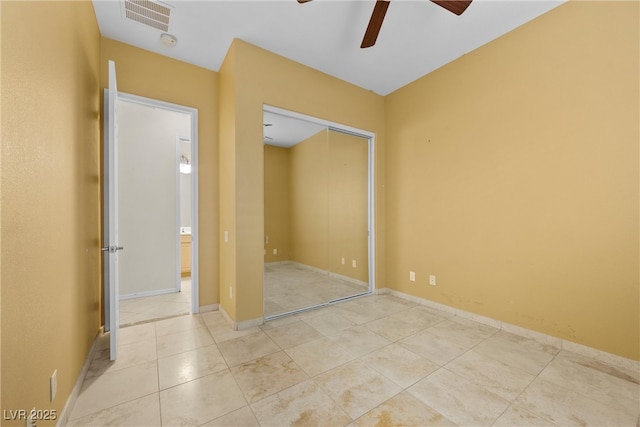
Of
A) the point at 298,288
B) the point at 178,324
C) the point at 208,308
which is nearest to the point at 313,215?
the point at 298,288

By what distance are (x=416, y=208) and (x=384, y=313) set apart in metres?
1.46

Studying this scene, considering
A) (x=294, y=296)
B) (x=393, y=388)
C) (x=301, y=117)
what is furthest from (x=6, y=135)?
(x=294, y=296)

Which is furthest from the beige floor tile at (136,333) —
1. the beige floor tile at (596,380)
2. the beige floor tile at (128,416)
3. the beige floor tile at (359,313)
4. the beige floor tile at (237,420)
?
the beige floor tile at (596,380)

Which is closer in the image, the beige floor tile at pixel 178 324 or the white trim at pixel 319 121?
the beige floor tile at pixel 178 324

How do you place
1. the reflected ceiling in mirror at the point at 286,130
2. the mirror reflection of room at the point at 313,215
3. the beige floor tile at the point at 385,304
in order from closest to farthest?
the beige floor tile at the point at 385,304, the reflected ceiling in mirror at the point at 286,130, the mirror reflection of room at the point at 313,215

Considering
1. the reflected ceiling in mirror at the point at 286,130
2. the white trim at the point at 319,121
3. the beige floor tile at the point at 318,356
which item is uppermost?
the reflected ceiling in mirror at the point at 286,130

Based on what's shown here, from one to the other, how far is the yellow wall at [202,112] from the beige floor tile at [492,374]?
2.72 meters

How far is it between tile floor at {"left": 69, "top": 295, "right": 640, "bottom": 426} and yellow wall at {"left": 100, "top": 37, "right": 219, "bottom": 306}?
75 centimetres

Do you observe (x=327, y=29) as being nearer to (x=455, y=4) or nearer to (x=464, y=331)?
(x=455, y=4)

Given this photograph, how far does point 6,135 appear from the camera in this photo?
926 millimetres

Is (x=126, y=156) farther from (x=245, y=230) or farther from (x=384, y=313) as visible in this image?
(x=384, y=313)

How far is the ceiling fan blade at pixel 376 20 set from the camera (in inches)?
76.4

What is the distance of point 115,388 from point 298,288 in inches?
99.5

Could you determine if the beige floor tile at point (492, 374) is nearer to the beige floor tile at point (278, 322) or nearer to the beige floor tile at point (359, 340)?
the beige floor tile at point (359, 340)
